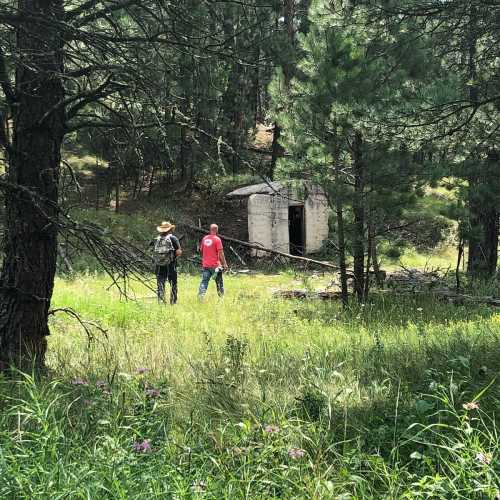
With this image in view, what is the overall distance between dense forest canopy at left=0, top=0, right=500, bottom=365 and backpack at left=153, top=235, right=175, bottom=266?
1731mm

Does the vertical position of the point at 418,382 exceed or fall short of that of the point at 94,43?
it falls short

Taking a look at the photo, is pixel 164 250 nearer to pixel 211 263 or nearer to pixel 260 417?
pixel 211 263

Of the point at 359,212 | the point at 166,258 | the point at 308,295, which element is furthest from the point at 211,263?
the point at 359,212

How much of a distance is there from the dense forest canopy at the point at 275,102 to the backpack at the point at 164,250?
1731 millimetres

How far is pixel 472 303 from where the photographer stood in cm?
939

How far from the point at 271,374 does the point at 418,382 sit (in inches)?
44.3

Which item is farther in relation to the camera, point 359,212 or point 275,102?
point 275,102

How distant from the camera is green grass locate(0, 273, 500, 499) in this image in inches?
91.6

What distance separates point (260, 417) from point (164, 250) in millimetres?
7278

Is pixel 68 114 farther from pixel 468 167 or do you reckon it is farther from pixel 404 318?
pixel 468 167

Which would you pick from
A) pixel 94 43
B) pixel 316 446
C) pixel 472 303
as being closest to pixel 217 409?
pixel 316 446

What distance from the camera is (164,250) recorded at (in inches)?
392

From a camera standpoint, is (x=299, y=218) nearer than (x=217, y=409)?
No

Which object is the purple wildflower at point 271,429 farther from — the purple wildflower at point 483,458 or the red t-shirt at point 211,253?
the red t-shirt at point 211,253
